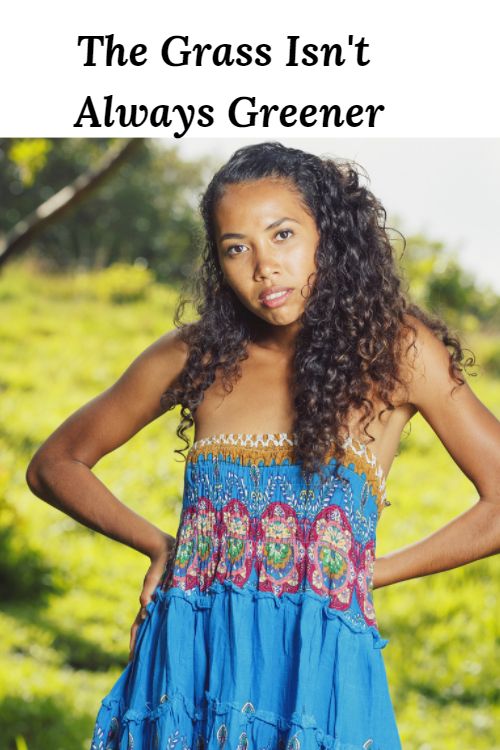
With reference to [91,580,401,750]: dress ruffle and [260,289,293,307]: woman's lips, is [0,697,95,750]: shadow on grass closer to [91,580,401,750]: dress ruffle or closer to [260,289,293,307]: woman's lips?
[91,580,401,750]: dress ruffle

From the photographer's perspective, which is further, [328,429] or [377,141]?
[377,141]

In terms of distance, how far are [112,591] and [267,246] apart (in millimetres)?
4843

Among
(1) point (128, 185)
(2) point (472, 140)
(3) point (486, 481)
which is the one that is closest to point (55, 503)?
(3) point (486, 481)

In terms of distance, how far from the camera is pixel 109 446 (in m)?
2.36

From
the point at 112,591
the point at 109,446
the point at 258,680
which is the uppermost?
the point at 112,591

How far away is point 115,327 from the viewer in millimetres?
10352

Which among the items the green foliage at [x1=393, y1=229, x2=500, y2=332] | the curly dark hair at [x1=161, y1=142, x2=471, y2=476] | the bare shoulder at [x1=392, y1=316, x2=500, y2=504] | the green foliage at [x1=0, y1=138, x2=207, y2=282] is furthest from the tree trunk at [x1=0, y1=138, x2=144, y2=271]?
the green foliage at [x1=0, y1=138, x2=207, y2=282]

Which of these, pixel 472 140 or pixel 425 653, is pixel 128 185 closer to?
pixel 472 140

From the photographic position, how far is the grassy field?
5102mm

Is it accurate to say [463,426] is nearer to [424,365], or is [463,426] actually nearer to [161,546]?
[424,365]

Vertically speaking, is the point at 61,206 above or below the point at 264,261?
above

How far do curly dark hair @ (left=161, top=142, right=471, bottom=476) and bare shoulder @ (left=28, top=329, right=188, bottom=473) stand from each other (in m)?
0.05

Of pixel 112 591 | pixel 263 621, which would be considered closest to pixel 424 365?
pixel 263 621

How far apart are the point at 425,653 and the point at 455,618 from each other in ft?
1.48
